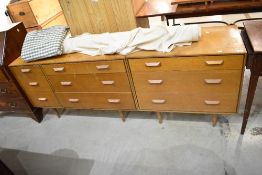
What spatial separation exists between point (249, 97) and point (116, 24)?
1289mm

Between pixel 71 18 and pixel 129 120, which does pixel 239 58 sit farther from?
pixel 71 18

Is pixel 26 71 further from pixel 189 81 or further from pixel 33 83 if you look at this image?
pixel 189 81

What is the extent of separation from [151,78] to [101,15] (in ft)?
2.57

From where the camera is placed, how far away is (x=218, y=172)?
1.65 metres

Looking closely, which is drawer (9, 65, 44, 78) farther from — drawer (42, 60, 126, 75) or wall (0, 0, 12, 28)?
wall (0, 0, 12, 28)

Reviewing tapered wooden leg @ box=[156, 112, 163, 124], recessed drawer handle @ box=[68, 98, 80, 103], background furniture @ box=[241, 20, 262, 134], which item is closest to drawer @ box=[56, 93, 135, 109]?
recessed drawer handle @ box=[68, 98, 80, 103]

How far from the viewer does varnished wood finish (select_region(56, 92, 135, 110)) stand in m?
2.08

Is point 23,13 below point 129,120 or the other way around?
the other way around

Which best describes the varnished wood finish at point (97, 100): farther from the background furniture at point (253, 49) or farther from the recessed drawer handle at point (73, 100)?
the background furniture at point (253, 49)

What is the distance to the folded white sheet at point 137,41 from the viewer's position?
5.62 feet

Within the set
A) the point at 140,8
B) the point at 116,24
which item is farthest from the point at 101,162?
the point at 140,8

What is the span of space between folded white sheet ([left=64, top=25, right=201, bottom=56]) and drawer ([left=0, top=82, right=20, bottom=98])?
2.39 ft

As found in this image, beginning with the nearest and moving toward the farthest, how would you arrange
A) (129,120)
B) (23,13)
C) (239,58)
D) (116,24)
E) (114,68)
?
(239,58), (114,68), (116,24), (129,120), (23,13)

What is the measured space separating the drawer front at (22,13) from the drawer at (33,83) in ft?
5.42
